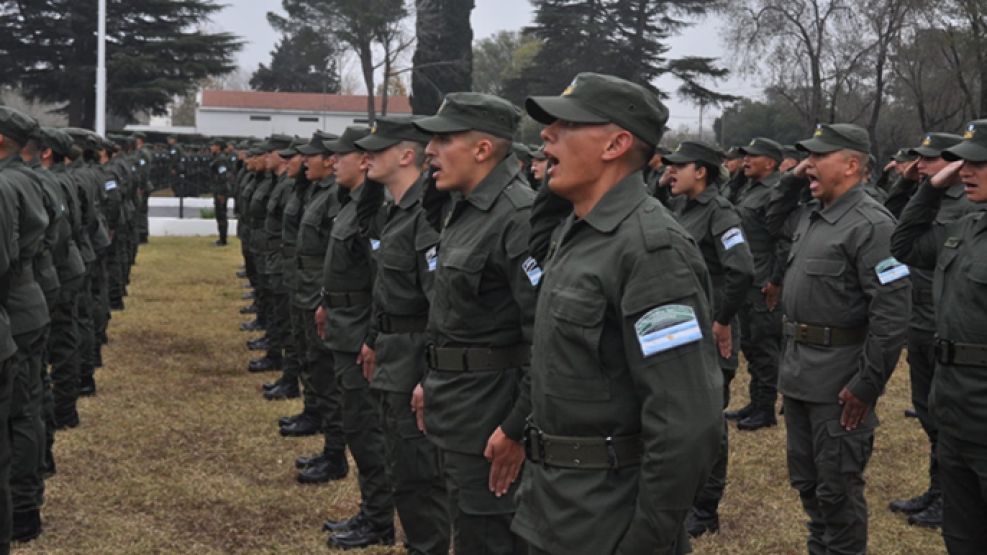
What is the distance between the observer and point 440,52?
102 feet

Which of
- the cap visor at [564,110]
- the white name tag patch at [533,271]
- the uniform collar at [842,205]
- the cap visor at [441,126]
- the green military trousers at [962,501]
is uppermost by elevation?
the cap visor at [564,110]

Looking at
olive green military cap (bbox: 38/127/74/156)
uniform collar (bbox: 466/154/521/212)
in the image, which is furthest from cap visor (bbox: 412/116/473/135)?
olive green military cap (bbox: 38/127/74/156)

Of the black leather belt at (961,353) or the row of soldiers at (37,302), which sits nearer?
the black leather belt at (961,353)

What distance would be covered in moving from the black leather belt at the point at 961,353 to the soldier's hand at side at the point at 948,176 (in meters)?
0.76

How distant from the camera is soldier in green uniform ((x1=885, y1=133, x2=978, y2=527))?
621 centimetres

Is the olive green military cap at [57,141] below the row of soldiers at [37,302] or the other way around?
the other way around

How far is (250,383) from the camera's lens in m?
10.2

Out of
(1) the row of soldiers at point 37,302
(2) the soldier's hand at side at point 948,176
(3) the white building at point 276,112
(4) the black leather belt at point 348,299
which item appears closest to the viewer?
(2) the soldier's hand at side at point 948,176

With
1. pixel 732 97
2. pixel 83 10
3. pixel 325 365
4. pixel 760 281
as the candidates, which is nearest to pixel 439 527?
pixel 325 365

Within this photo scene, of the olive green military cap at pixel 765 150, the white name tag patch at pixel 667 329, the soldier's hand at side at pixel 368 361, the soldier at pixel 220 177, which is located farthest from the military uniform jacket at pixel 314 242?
the soldier at pixel 220 177

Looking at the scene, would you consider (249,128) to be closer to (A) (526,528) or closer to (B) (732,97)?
(B) (732,97)

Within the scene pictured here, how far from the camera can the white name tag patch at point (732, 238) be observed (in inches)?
254

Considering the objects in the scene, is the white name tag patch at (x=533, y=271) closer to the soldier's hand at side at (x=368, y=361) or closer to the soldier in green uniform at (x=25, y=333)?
the soldier's hand at side at (x=368, y=361)

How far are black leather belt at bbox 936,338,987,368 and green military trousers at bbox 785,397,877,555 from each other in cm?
67
